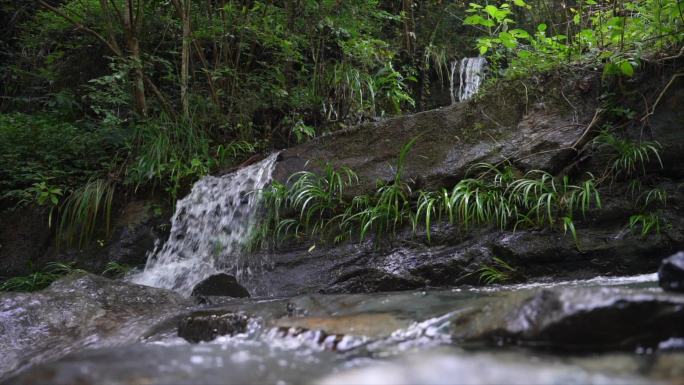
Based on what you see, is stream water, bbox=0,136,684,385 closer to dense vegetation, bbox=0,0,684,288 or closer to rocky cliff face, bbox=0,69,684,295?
rocky cliff face, bbox=0,69,684,295

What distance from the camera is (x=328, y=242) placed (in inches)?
180

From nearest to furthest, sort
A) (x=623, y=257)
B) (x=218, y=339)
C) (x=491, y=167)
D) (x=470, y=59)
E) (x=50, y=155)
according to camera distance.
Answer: (x=218, y=339) → (x=623, y=257) → (x=491, y=167) → (x=50, y=155) → (x=470, y=59)

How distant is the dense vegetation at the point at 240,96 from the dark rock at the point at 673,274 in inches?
77.1

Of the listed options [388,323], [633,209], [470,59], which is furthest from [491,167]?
[470,59]

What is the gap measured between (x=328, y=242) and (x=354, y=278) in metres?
0.54

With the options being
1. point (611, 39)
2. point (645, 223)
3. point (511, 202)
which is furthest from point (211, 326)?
point (611, 39)

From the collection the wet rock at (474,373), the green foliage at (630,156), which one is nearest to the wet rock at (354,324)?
the wet rock at (474,373)

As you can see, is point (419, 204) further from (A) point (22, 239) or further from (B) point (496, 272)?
(A) point (22, 239)

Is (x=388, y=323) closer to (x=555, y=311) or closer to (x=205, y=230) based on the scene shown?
(x=555, y=311)

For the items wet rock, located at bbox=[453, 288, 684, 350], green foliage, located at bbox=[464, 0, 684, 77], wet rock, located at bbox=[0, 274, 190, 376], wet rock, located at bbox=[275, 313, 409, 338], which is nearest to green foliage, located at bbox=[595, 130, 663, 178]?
green foliage, located at bbox=[464, 0, 684, 77]

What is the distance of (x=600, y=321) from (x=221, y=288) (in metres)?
3.02

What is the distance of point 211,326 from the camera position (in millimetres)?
2617

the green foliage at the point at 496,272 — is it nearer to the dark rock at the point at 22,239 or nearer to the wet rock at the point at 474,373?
the wet rock at the point at 474,373

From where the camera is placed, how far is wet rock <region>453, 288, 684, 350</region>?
5.86ft
